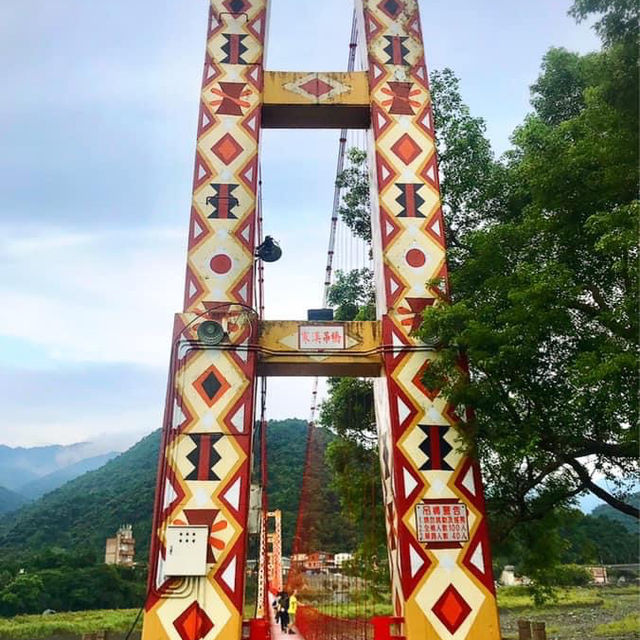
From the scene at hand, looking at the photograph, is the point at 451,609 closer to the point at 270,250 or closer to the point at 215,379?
the point at 215,379

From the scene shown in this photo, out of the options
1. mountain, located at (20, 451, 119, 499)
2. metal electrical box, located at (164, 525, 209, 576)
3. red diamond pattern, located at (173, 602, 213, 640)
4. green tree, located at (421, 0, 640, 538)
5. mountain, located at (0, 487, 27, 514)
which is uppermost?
mountain, located at (20, 451, 119, 499)

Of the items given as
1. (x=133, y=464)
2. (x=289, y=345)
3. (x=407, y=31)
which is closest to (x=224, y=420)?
(x=289, y=345)

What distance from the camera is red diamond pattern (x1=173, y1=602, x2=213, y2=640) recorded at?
5.20 metres

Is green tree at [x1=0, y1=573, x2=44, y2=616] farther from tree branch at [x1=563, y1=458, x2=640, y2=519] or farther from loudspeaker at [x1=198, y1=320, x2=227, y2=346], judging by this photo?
tree branch at [x1=563, y1=458, x2=640, y2=519]

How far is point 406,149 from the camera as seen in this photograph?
7137 mm

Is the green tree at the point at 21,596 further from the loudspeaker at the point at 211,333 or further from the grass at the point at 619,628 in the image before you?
the loudspeaker at the point at 211,333

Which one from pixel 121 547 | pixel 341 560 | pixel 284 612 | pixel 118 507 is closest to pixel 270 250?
pixel 341 560

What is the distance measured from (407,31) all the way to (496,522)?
5.73m

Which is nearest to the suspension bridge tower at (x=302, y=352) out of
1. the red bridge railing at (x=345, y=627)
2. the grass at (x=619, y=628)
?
the red bridge railing at (x=345, y=627)

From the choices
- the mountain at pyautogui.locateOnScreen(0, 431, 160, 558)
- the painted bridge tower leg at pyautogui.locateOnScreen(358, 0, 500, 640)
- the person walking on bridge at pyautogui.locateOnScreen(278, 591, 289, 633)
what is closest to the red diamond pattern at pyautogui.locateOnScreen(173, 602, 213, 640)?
the painted bridge tower leg at pyautogui.locateOnScreen(358, 0, 500, 640)

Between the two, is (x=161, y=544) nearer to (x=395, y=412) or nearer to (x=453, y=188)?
(x=395, y=412)

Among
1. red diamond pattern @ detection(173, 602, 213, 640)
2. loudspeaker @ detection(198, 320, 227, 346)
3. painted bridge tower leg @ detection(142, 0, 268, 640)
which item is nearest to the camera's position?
red diamond pattern @ detection(173, 602, 213, 640)

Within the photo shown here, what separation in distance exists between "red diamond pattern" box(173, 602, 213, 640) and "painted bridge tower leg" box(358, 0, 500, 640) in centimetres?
164

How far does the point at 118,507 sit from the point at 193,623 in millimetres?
33774
